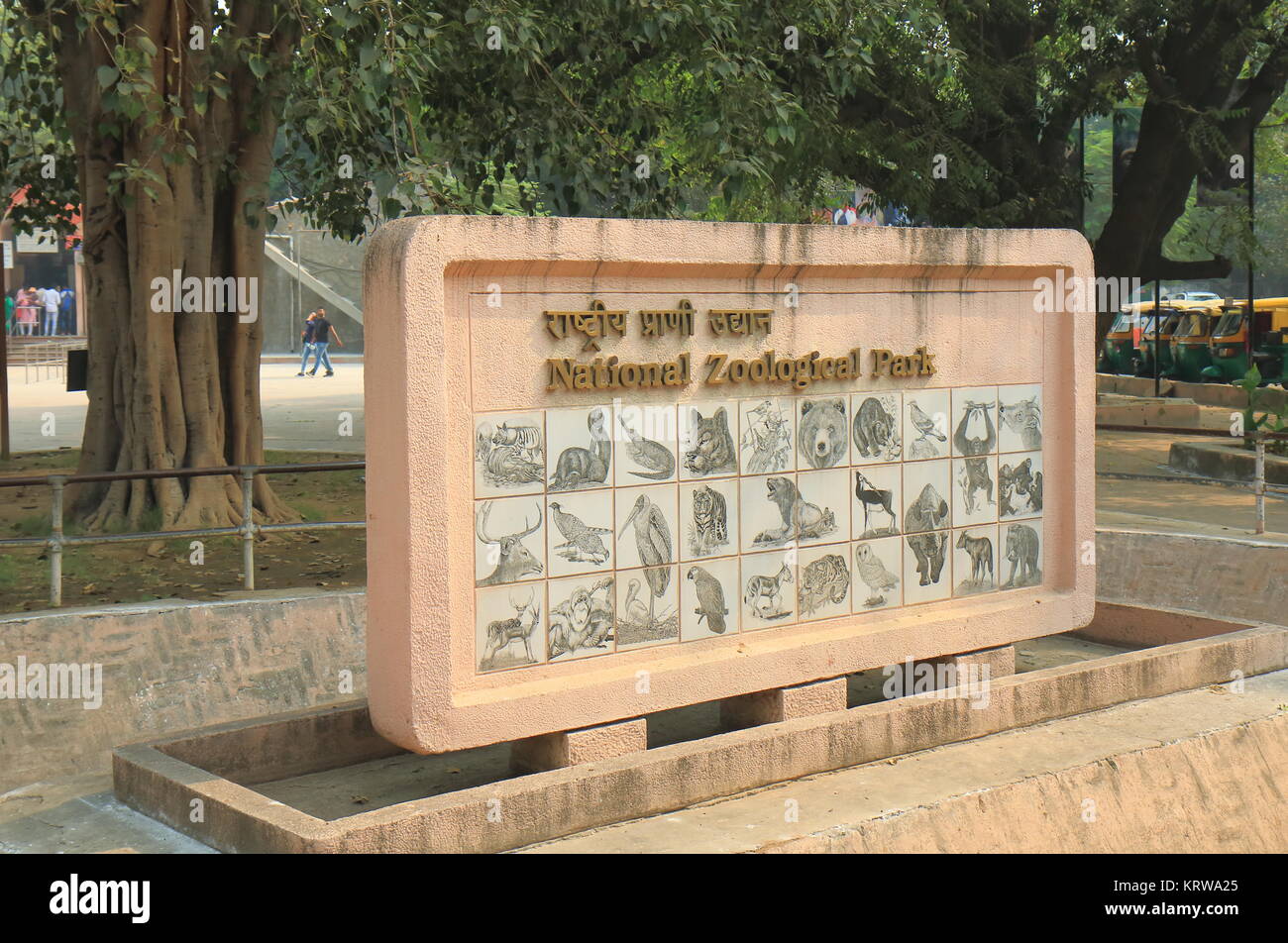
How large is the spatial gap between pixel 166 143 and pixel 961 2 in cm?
846

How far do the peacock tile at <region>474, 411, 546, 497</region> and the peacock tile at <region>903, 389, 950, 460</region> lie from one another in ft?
6.95

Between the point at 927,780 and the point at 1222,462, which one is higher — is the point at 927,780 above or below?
below

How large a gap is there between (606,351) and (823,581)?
5.32 feet

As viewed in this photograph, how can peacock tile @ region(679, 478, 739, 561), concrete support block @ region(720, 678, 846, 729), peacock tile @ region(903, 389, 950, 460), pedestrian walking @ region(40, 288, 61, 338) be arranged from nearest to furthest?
peacock tile @ region(679, 478, 739, 561) < concrete support block @ region(720, 678, 846, 729) < peacock tile @ region(903, 389, 950, 460) < pedestrian walking @ region(40, 288, 61, 338)

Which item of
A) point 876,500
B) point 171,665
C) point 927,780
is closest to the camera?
point 927,780

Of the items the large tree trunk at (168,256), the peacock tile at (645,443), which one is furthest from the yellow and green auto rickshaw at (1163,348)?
the peacock tile at (645,443)

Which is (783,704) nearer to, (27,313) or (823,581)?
(823,581)

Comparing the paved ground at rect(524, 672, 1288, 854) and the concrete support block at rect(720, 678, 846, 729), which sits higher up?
the concrete support block at rect(720, 678, 846, 729)

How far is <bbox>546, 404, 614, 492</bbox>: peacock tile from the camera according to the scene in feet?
20.4

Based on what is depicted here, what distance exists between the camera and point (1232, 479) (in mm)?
16000

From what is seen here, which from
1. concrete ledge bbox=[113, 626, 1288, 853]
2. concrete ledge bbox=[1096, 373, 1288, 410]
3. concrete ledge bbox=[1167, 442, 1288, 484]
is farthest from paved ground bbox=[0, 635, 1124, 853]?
concrete ledge bbox=[1096, 373, 1288, 410]

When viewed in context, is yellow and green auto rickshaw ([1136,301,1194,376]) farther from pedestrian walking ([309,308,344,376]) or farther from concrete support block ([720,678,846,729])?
concrete support block ([720,678,846,729])

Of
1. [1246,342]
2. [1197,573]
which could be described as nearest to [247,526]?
[1197,573]

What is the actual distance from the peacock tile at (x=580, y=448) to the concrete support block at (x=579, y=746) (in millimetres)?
1011
